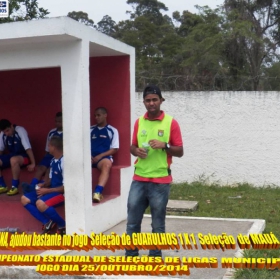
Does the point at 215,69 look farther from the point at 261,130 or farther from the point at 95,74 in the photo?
the point at 95,74

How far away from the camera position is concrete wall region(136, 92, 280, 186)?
33.2 ft

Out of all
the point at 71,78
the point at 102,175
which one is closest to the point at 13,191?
the point at 102,175

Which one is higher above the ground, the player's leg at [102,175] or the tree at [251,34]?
the tree at [251,34]

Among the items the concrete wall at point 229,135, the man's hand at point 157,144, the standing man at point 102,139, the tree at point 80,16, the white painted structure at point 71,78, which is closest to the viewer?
the man's hand at point 157,144

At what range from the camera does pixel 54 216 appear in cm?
592

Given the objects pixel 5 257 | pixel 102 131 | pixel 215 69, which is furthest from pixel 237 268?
pixel 215 69

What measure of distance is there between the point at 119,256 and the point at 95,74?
3010 millimetres

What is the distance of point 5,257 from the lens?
5031 mm

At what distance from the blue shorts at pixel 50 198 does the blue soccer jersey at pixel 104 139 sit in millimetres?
921

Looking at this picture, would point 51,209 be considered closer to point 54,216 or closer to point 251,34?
point 54,216

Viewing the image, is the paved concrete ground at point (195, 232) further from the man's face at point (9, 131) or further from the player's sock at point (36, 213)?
the man's face at point (9, 131)

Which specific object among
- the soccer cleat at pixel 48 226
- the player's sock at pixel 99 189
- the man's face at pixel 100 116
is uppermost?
the man's face at pixel 100 116

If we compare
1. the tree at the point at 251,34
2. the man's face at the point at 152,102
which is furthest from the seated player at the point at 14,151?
the tree at the point at 251,34

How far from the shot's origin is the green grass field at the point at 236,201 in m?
7.49
